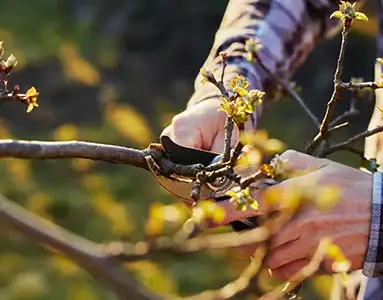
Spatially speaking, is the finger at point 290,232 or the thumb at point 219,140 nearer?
the finger at point 290,232

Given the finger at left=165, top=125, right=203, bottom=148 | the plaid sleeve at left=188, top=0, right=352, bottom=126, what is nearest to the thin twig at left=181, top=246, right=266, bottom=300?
the finger at left=165, top=125, right=203, bottom=148

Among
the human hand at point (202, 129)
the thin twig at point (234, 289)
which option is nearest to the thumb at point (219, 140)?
the human hand at point (202, 129)

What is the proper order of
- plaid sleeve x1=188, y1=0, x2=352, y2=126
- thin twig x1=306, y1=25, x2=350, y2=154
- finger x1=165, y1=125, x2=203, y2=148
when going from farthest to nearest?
plaid sleeve x1=188, y1=0, x2=352, y2=126
finger x1=165, y1=125, x2=203, y2=148
thin twig x1=306, y1=25, x2=350, y2=154

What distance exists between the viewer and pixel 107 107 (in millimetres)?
4547

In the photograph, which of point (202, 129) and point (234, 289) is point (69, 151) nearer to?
point (234, 289)

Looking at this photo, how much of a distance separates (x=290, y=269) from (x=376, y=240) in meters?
0.11

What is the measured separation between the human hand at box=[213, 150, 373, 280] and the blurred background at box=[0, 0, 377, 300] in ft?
5.64

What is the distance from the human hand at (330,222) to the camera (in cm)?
102

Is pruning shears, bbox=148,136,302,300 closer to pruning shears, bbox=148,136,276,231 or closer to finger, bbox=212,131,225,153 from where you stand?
pruning shears, bbox=148,136,276,231

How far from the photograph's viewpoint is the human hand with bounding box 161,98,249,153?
1.29m

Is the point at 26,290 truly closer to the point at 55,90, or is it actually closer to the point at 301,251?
the point at 55,90

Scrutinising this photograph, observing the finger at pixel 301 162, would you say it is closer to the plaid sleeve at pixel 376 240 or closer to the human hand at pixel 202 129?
the plaid sleeve at pixel 376 240

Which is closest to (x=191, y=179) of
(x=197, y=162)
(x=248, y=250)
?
(x=197, y=162)

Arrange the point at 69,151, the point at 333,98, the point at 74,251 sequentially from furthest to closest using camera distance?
1. the point at 333,98
2. the point at 69,151
3. the point at 74,251
